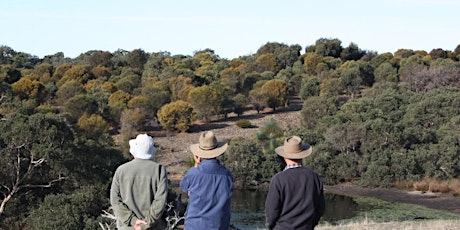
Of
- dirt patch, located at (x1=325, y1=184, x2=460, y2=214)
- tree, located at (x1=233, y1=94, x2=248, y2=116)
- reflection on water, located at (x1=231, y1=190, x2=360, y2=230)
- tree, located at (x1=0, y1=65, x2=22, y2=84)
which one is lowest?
dirt patch, located at (x1=325, y1=184, x2=460, y2=214)

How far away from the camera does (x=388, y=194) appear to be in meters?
26.8

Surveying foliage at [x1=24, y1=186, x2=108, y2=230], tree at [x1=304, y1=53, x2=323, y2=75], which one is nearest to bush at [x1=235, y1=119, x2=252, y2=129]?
tree at [x1=304, y1=53, x2=323, y2=75]

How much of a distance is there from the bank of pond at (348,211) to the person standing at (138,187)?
15042 mm

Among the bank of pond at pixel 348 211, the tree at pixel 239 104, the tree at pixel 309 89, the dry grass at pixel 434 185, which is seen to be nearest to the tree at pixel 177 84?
the tree at pixel 239 104

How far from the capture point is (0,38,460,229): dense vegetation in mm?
16500

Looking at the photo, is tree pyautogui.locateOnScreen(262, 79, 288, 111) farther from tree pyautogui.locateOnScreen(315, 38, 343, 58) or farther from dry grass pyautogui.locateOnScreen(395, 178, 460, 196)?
tree pyautogui.locateOnScreen(315, 38, 343, 58)

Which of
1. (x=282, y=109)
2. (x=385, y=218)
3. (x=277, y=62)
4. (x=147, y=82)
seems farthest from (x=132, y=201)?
(x=277, y=62)

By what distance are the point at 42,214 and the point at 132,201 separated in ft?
38.4

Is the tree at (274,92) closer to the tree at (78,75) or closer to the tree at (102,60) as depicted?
the tree at (78,75)

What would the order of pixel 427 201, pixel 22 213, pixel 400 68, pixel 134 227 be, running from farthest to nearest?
pixel 400 68 → pixel 427 201 → pixel 22 213 → pixel 134 227

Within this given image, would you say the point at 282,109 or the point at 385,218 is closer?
the point at 385,218

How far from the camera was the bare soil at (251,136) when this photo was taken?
25516mm

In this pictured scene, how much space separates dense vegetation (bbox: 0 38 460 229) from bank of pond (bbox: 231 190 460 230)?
3.15 metres

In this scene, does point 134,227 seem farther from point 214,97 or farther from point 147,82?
point 147,82
